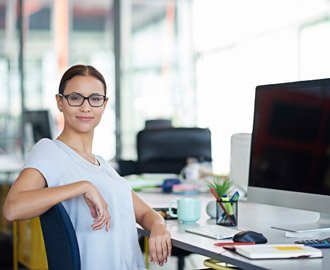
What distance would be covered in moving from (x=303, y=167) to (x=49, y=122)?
359 centimetres

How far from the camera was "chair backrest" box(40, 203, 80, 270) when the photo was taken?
2174 mm

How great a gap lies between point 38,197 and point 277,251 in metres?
0.71

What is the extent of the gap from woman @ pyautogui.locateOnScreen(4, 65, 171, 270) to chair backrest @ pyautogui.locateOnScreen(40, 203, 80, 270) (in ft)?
0.15

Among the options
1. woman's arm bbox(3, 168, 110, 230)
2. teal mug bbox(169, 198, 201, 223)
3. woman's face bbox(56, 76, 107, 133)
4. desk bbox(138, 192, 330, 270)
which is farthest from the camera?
teal mug bbox(169, 198, 201, 223)

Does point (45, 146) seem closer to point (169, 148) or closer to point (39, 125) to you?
point (169, 148)

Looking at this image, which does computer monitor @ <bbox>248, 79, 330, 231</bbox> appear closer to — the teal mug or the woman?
the teal mug

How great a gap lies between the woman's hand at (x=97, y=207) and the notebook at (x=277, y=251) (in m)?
0.43

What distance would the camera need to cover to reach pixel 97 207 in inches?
86.9

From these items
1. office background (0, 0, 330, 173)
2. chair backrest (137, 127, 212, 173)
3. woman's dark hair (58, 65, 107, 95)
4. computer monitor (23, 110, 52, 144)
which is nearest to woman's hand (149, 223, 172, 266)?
woman's dark hair (58, 65, 107, 95)

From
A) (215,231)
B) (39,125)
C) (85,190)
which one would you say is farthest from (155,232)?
(39,125)

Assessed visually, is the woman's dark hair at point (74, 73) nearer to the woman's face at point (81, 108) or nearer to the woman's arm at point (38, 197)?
the woman's face at point (81, 108)

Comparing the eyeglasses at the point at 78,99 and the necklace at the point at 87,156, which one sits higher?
the eyeglasses at the point at 78,99

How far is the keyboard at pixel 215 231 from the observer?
237 centimetres

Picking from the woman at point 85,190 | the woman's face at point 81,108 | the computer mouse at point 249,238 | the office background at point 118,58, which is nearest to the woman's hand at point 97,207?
the woman at point 85,190
